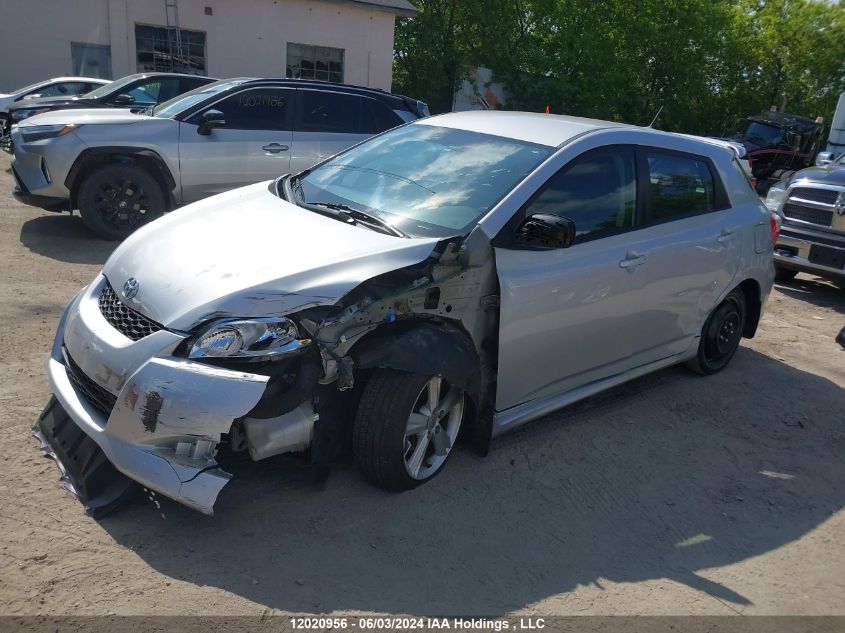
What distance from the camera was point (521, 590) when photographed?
334 centimetres

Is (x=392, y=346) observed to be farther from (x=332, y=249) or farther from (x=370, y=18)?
(x=370, y=18)

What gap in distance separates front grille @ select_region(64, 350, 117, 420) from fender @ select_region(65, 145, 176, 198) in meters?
5.01

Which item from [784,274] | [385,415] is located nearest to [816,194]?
[784,274]

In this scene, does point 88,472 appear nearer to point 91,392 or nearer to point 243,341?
point 91,392

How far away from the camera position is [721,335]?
603cm

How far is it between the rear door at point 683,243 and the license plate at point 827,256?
3.54 meters

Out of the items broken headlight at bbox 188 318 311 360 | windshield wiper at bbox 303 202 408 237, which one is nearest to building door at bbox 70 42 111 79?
windshield wiper at bbox 303 202 408 237

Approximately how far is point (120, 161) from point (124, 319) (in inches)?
213

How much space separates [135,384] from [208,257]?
0.74 metres

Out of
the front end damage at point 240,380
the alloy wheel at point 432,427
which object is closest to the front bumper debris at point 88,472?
the front end damage at point 240,380

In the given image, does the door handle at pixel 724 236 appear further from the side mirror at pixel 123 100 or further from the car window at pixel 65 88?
the car window at pixel 65 88

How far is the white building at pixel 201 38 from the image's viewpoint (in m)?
19.0

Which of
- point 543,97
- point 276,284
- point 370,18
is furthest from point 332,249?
point 543,97

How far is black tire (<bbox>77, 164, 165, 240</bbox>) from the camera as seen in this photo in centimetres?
827
